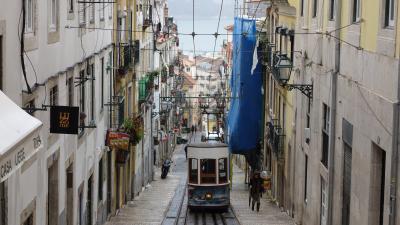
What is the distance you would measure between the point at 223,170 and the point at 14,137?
19.7 metres

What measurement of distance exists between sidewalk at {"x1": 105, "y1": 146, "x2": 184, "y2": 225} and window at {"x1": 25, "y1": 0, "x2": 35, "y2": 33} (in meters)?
10.5

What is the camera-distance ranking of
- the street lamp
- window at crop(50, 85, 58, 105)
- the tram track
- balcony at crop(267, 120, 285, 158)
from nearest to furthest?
window at crop(50, 85, 58, 105)
the street lamp
the tram track
balcony at crop(267, 120, 285, 158)

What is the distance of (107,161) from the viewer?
24.7 m

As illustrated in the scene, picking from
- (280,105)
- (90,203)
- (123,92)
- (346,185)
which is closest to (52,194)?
(90,203)

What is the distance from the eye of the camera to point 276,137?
29.2 meters

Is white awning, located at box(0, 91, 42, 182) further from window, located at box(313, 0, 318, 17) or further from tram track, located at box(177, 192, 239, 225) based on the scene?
tram track, located at box(177, 192, 239, 225)

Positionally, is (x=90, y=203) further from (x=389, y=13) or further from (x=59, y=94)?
(x=389, y=13)

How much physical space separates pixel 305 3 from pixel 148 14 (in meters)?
22.2

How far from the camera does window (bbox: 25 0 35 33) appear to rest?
516 inches

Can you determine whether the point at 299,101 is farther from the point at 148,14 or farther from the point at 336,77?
the point at 148,14

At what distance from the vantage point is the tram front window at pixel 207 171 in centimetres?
2702

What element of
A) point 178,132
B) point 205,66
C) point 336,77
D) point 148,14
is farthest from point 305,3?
point 205,66

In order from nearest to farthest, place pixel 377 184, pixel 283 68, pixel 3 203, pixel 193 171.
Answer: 1. pixel 3 203
2. pixel 377 184
3. pixel 283 68
4. pixel 193 171

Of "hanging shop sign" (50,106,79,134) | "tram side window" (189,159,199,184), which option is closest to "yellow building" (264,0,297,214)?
"tram side window" (189,159,199,184)
